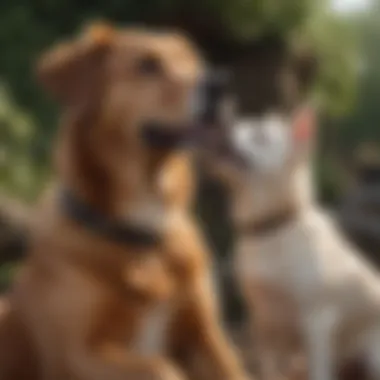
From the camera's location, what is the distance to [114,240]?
1.62 metres

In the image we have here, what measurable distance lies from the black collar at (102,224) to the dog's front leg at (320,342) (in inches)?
14.4

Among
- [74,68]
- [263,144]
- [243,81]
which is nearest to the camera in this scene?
[74,68]

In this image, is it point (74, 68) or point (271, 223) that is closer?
point (74, 68)

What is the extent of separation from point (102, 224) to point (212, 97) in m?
0.27

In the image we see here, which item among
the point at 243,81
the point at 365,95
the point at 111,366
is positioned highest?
the point at 365,95

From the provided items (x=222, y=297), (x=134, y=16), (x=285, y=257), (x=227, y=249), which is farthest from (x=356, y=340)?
(x=134, y=16)

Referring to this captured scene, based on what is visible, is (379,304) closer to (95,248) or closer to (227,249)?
(95,248)

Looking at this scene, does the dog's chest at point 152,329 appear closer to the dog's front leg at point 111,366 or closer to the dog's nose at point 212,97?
the dog's front leg at point 111,366

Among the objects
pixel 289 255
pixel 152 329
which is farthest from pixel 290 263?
pixel 152 329

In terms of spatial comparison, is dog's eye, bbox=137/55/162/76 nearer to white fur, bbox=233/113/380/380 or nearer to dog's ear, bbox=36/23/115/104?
dog's ear, bbox=36/23/115/104

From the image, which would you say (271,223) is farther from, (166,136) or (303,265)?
(166,136)

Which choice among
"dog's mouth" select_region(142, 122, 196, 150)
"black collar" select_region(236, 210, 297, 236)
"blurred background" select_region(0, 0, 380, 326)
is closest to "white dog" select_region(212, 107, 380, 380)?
"black collar" select_region(236, 210, 297, 236)

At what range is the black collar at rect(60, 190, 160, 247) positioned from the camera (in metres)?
1.61

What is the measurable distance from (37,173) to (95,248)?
1.19 metres
